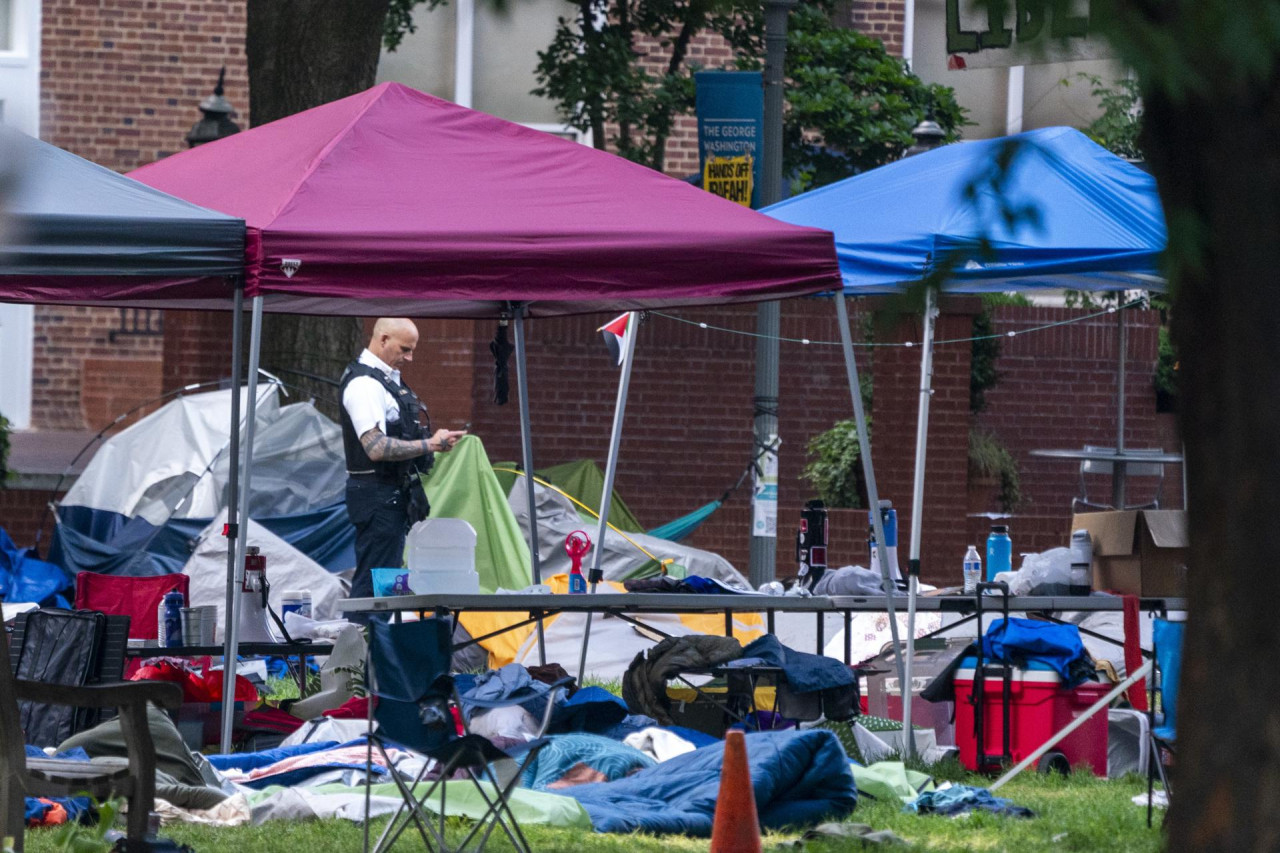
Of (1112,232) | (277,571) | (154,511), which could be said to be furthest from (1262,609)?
(154,511)

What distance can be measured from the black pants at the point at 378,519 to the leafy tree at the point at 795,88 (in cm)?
628

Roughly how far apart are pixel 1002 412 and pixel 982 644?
812 cm

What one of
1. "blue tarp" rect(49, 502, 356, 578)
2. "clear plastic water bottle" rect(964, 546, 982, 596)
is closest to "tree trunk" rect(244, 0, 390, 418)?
"blue tarp" rect(49, 502, 356, 578)

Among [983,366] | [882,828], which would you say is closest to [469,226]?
[882,828]

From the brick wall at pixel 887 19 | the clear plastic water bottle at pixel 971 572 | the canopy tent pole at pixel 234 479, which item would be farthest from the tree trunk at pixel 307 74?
the brick wall at pixel 887 19

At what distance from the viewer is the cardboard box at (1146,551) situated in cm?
842

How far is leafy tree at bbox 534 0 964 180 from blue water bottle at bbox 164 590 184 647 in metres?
7.40

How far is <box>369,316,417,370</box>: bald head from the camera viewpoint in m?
9.22

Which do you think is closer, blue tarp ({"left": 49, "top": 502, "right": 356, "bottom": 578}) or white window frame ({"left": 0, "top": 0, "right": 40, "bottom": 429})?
blue tarp ({"left": 49, "top": 502, "right": 356, "bottom": 578})

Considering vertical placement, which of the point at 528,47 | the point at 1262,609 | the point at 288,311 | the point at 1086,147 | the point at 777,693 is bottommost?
the point at 777,693

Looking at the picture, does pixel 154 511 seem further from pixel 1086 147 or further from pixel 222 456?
pixel 1086 147

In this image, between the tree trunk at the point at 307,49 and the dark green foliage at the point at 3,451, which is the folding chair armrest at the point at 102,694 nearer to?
the tree trunk at the point at 307,49

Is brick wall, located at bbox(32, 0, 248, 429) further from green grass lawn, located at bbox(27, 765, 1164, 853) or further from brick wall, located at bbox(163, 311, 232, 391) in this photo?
green grass lawn, located at bbox(27, 765, 1164, 853)

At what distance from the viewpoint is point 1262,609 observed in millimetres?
2994
